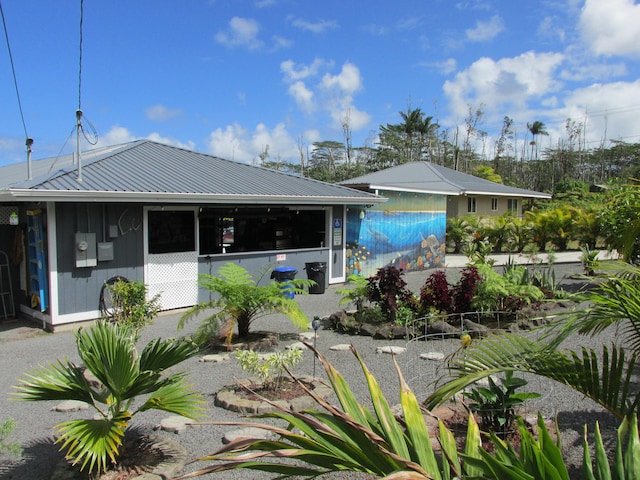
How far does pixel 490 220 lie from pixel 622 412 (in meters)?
23.9

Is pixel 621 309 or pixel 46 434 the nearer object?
pixel 621 309

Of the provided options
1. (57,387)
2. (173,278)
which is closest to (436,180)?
(173,278)

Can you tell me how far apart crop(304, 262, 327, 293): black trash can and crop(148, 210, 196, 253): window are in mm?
3400

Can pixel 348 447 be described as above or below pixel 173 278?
above

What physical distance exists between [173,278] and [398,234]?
8320 millimetres

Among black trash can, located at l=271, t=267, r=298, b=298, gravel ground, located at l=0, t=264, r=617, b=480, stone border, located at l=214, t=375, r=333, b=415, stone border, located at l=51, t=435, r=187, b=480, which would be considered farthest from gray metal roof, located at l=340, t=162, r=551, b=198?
stone border, located at l=51, t=435, r=187, b=480

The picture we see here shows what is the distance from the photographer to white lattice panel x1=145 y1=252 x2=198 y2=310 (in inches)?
428

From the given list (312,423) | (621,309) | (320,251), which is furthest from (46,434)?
(320,251)

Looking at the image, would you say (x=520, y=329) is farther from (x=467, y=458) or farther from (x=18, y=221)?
(x=18, y=221)

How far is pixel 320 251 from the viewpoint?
1418 cm

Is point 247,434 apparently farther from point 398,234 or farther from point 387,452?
point 398,234

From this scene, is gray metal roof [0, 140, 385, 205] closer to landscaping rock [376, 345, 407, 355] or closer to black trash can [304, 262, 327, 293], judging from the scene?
black trash can [304, 262, 327, 293]

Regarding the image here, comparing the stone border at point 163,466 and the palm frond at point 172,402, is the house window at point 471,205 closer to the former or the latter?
the stone border at point 163,466

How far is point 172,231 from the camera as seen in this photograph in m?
11.2
